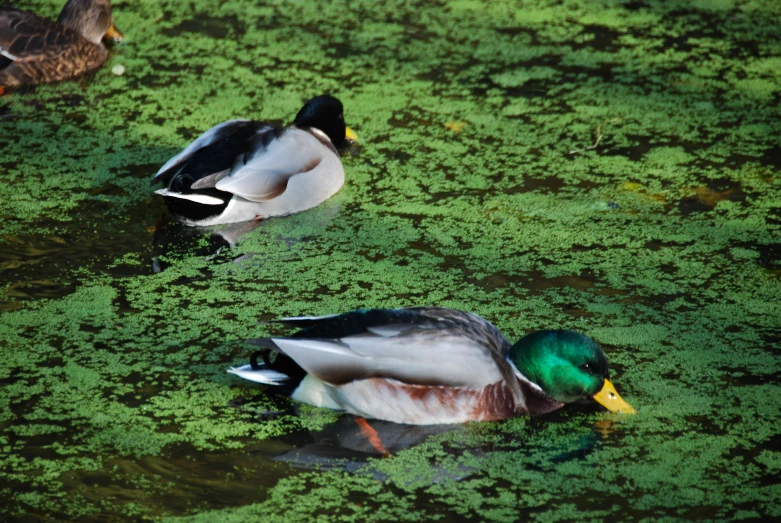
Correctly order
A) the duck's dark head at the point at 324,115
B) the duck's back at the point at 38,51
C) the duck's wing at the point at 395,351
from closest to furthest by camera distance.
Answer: the duck's wing at the point at 395,351 → the duck's dark head at the point at 324,115 → the duck's back at the point at 38,51

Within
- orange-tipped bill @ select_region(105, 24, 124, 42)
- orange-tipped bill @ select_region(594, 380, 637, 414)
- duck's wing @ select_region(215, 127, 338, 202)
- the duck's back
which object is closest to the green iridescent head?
orange-tipped bill @ select_region(594, 380, 637, 414)

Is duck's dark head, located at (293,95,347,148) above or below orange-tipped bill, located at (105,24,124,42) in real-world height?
below

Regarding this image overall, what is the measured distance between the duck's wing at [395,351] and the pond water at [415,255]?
186 mm

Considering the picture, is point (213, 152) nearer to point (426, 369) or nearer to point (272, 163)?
point (272, 163)

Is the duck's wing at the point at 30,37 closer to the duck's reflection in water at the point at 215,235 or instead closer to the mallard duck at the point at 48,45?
the mallard duck at the point at 48,45

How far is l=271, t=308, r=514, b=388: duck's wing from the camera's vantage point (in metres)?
3.08

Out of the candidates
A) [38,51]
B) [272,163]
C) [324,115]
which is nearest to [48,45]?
[38,51]

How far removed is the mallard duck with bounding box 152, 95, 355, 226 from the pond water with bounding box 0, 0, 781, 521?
Result: 12 centimetres

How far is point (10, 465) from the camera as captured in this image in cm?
291

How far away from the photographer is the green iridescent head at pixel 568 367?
3180 mm

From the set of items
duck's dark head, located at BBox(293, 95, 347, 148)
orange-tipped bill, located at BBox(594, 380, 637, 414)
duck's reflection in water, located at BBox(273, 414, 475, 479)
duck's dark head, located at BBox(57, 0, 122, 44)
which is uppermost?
duck's dark head, located at BBox(57, 0, 122, 44)

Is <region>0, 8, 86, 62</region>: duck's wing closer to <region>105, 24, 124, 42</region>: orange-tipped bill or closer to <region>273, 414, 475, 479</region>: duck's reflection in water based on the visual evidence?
<region>105, 24, 124, 42</region>: orange-tipped bill

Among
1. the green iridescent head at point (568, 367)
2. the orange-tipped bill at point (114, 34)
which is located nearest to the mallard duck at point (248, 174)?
the green iridescent head at point (568, 367)

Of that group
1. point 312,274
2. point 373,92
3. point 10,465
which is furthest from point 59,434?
point 373,92
